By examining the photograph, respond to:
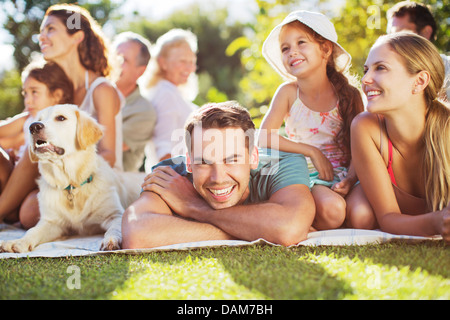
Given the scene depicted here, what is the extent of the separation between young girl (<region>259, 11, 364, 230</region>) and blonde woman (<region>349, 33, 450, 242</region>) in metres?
0.41

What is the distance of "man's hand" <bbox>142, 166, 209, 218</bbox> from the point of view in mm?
2717

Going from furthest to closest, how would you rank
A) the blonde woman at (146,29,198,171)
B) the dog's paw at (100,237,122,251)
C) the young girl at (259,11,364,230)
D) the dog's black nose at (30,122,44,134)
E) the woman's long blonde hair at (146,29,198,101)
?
1. the woman's long blonde hair at (146,29,198,101)
2. the blonde woman at (146,29,198,171)
3. the young girl at (259,11,364,230)
4. the dog's black nose at (30,122,44,134)
5. the dog's paw at (100,237,122,251)

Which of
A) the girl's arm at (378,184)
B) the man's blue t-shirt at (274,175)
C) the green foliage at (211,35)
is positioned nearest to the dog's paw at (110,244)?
the man's blue t-shirt at (274,175)

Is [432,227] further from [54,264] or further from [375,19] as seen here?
[375,19]

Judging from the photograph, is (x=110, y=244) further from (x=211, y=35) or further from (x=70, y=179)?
(x=211, y=35)

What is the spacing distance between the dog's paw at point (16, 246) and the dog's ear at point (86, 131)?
0.82 meters

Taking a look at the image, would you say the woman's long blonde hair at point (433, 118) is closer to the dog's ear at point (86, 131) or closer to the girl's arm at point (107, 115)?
the dog's ear at point (86, 131)

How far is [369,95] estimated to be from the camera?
2.72 metres

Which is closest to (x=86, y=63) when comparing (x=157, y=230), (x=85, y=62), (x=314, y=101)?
(x=85, y=62)

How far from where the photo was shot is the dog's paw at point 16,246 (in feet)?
8.96

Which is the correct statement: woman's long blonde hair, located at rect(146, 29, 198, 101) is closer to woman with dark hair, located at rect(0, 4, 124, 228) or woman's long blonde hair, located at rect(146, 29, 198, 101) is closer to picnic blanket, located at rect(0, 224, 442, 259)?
woman with dark hair, located at rect(0, 4, 124, 228)

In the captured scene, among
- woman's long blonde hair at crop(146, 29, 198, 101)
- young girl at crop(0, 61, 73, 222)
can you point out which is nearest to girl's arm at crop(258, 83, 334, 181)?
young girl at crop(0, 61, 73, 222)
